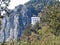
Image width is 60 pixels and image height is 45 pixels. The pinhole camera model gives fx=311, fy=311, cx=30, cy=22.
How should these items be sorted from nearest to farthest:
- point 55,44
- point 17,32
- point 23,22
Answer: point 55,44, point 17,32, point 23,22

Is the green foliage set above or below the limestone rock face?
above

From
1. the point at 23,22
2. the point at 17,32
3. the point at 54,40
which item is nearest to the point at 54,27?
the point at 54,40

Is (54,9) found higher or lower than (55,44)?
higher

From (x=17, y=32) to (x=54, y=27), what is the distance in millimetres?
45044

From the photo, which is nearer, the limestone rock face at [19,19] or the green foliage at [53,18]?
the green foliage at [53,18]

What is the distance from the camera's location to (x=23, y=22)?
2852 inches

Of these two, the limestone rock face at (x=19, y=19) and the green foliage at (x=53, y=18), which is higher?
the green foliage at (x=53, y=18)

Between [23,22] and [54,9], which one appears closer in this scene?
[54,9]

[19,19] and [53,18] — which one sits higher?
[53,18]

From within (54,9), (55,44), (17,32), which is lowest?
(17,32)

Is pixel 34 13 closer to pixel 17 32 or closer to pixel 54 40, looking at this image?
pixel 17 32

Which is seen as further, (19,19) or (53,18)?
(19,19)

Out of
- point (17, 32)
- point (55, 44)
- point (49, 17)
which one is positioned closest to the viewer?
point (55, 44)

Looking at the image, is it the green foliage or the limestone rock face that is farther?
the limestone rock face
